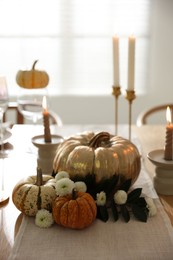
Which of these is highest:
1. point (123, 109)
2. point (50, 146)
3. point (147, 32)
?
point (147, 32)

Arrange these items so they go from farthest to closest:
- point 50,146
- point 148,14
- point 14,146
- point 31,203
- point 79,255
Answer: point 148,14
point 14,146
point 50,146
point 31,203
point 79,255

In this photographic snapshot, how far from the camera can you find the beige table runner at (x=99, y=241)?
98cm

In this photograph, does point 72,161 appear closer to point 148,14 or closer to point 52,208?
point 52,208

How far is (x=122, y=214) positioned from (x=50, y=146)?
36 cm

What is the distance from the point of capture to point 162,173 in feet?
4.17

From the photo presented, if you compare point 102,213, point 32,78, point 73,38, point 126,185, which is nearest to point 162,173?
point 126,185

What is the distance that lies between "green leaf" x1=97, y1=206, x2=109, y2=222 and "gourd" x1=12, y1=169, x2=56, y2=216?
110 mm

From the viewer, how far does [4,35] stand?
331cm

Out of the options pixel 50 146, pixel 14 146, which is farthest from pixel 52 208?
pixel 14 146

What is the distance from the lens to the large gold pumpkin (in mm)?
1172

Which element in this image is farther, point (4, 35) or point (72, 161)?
point (4, 35)

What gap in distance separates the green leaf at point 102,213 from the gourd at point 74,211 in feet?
0.16

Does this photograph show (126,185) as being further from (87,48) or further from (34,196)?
(87,48)

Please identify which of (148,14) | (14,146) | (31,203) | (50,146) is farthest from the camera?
(148,14)
